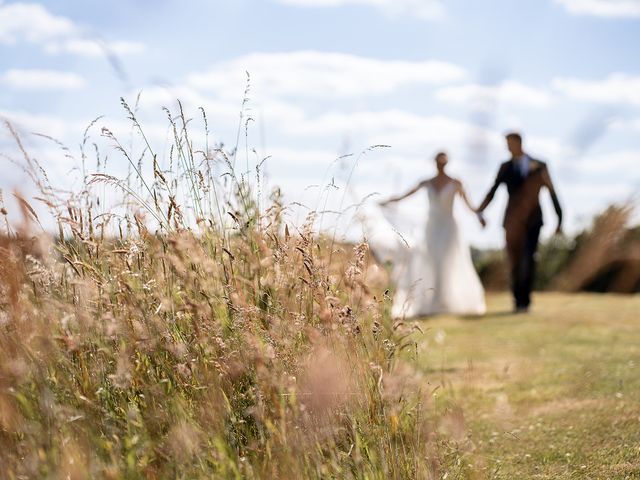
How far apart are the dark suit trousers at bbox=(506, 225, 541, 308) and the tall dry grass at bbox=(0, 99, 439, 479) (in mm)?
8862

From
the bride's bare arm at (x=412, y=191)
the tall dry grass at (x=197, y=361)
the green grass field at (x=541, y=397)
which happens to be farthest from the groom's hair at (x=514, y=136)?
the tall dry grass at (x=197, y=361)

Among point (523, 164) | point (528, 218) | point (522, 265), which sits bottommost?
point (522, 265)

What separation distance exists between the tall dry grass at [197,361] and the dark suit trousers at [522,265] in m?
8.86

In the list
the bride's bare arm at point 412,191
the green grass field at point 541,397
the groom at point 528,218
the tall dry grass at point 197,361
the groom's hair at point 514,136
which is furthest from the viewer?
the bride's bare arm at point 412,191

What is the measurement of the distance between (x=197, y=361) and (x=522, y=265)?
9.81 meters

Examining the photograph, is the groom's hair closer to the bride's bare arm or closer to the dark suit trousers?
the dark suit trousers

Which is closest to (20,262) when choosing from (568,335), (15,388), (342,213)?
(15,388)

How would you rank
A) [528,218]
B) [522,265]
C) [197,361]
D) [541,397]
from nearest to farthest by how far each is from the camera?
[197,361]
[541,397]
[528,218]
[522,265]

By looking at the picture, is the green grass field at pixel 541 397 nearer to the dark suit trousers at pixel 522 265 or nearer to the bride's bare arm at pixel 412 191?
the dark suit trousers at pixel 522 265

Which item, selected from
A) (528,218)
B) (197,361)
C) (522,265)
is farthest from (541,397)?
(522,265)

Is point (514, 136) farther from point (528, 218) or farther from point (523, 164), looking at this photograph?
point (528, 218)

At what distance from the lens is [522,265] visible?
12.6m

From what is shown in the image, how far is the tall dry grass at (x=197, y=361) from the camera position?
313cm

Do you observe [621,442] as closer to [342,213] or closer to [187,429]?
[342,213]
